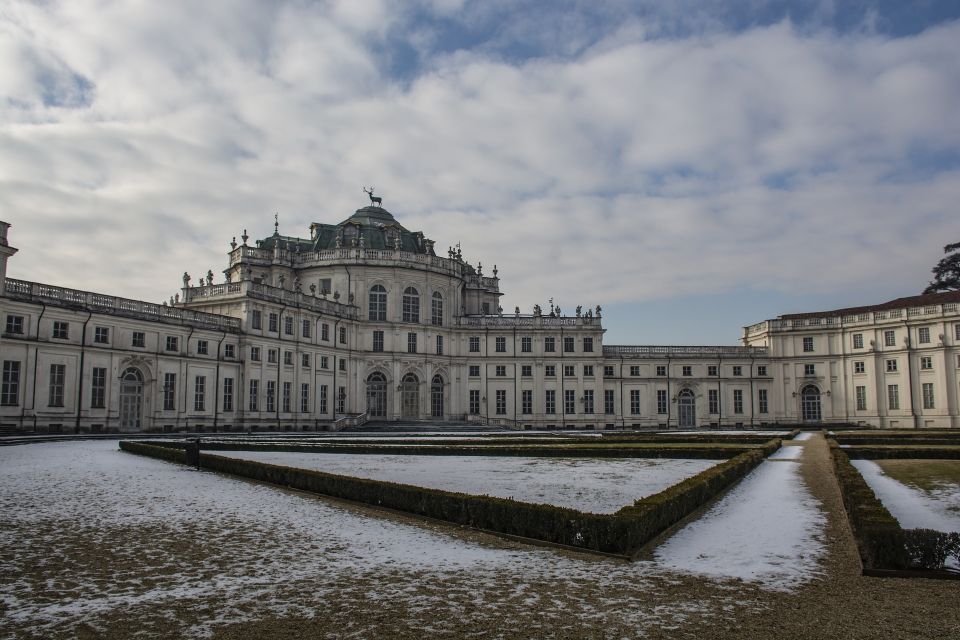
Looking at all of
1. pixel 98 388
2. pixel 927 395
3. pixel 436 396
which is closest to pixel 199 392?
pixel 98 388

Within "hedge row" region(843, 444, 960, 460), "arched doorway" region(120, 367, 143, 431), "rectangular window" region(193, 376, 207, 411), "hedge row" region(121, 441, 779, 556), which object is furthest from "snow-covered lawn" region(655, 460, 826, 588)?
"rectangular window" region(193, 376, 207, 411)

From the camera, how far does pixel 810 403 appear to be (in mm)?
76812

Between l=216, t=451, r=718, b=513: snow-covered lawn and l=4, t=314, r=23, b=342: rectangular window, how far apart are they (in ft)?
62.5

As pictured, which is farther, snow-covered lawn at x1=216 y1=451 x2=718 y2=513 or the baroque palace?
the baroque palace

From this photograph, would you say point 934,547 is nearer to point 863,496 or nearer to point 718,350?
point 863,496

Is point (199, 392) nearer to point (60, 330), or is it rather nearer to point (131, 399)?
point (131, 399)

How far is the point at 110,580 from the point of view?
1065 centimetres

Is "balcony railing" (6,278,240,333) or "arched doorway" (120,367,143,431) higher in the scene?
"balcony railing" (6,278,240,333)

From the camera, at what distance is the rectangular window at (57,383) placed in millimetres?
44156

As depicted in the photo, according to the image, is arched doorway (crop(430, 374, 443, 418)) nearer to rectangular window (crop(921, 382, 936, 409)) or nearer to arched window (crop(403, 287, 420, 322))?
arched window (crop(403, 287, 420, 322))

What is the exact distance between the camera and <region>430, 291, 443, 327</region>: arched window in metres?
75.7

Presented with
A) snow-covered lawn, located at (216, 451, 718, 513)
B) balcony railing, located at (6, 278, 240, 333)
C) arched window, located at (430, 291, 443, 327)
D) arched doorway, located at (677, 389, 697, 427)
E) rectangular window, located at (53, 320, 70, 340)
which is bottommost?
snow-covered lawn, located at (216, 451, 718, 513)

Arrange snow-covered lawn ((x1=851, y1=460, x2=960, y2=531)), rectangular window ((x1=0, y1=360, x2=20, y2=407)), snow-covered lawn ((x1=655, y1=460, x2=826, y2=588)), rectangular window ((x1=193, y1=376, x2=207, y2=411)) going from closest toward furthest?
snow-covered lawn ((x1=655, y1=460, x2=826, y2=588)) → snow-covered lawn ((x1=851, y1=460, x2=960, y2=531)) → rectangular window ((x1=0, y1=360, x2=20, y2=407)) → rectangular window ((x1=193, y1=376, x2=207, y2=411))

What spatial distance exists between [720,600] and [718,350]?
7201 centimetres
